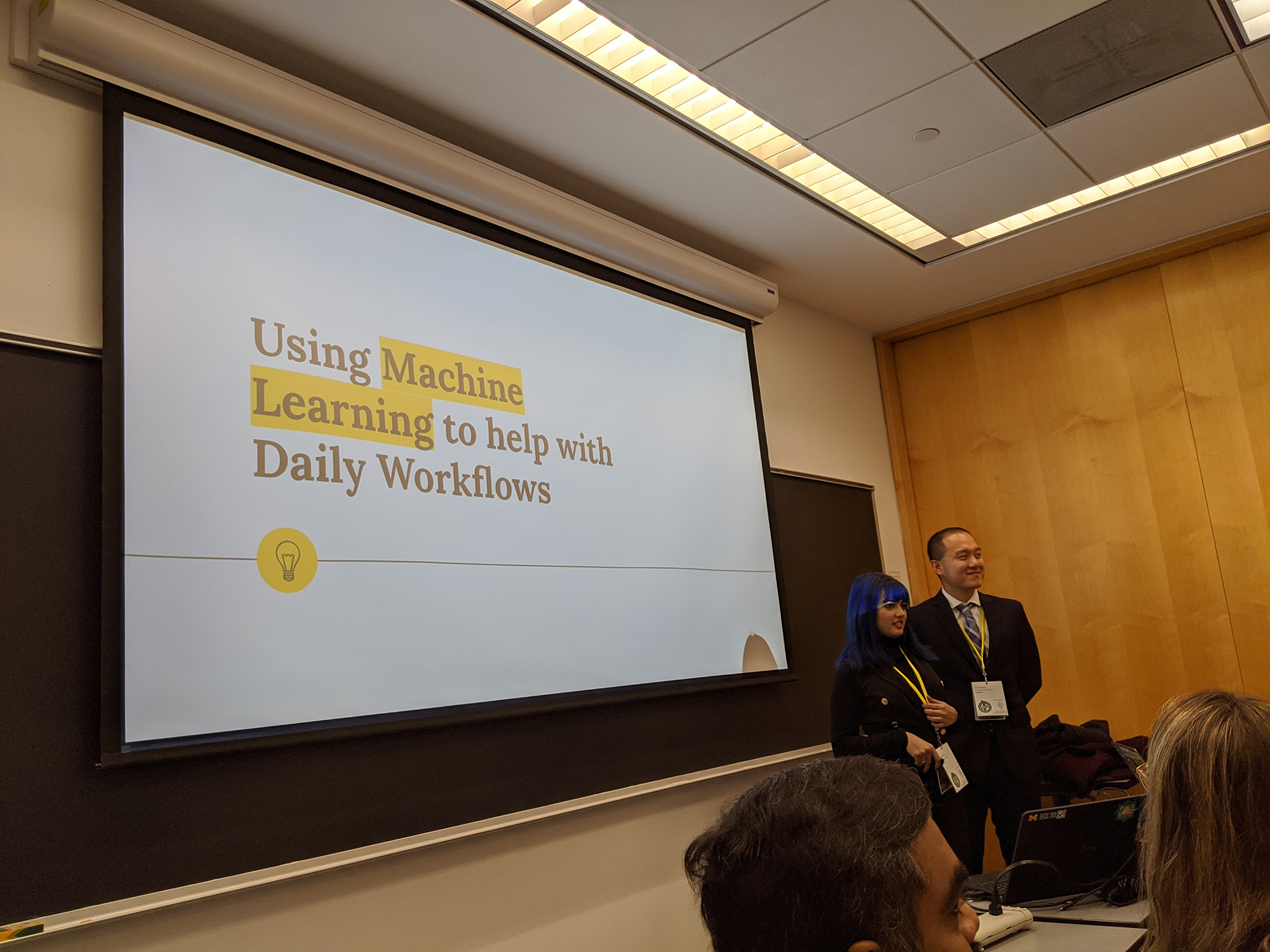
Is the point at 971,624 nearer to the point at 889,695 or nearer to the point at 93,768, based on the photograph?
the point at 889,695

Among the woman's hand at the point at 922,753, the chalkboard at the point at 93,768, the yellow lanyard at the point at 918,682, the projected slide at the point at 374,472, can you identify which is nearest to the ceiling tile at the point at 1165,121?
the projected slide at the point at 374,472

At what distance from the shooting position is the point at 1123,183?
3.76 metres

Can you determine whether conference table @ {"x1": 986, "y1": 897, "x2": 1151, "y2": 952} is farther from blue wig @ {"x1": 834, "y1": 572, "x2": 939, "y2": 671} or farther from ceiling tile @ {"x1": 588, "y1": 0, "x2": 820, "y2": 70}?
ceiling tile @ {"x1": 588, "y1": 0, "x2": 820, "y2": 70}

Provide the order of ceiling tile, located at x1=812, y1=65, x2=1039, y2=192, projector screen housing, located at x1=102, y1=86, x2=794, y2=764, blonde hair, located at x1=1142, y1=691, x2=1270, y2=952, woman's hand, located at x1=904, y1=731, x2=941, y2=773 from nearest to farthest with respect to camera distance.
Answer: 1. blonde hair, located at x1=1142, y1=691, x2=1270, y2=952
2. projector screen housing, located at x1=102, y1=86, x2=794, y2=764
3. woman's hand, located at x1=904, y1=731, x2=941, y2=773
4. ceiling tile, located at x1=812, y1=65, x2=1039, y2=192

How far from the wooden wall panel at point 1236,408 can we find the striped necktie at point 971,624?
144 centimetres

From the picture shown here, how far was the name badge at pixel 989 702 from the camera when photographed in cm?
328

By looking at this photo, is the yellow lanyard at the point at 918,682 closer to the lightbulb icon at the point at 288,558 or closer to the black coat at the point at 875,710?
the black coat at the point at 875,710

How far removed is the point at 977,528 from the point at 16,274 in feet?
14.1

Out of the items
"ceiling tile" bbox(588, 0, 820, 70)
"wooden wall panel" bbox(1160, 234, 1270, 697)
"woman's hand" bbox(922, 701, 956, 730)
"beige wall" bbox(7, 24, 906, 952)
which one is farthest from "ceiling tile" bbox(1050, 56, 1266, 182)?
"beige wall" bbox(7, 24, 906, 952)

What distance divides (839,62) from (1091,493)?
8.85ft

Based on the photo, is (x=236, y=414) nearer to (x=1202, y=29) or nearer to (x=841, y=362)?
(x=1202, y=29)

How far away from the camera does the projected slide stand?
6.82 feet

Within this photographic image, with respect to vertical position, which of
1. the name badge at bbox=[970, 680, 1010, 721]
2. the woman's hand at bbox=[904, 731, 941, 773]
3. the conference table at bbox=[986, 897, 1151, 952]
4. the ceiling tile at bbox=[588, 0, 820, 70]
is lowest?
the conference table at bbox=[986, 897, 1151, 952]

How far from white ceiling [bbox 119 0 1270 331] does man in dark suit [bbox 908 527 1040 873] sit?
1413mm
